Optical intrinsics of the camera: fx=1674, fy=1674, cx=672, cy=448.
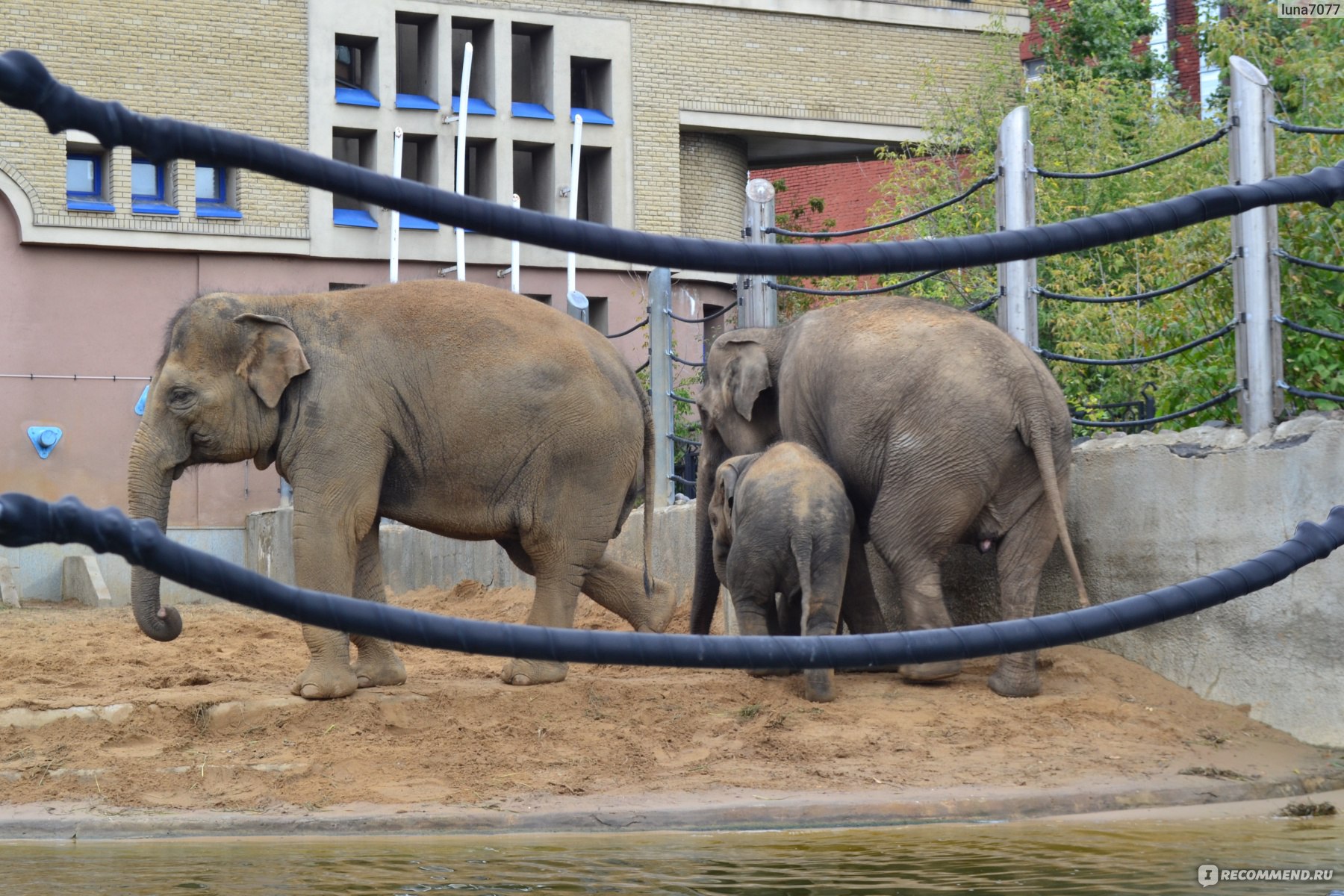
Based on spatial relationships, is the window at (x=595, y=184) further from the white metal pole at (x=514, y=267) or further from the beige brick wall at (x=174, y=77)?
the beige brick wall at (x=174, y=77)

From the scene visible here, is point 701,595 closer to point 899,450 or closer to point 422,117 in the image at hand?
point 899,450

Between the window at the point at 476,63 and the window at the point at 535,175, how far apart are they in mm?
1091

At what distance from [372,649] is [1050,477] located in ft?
11.6

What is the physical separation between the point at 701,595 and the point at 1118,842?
Result: 4152mm

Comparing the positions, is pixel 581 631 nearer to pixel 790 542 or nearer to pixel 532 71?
pixel 790 542

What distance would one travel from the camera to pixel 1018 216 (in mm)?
9391

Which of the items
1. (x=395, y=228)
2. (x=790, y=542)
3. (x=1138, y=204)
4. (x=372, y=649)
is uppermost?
(x=395, y=228)

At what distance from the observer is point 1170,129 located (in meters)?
19.4

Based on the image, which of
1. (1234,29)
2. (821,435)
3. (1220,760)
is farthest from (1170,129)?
(1220,760)

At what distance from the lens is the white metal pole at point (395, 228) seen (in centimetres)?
2736

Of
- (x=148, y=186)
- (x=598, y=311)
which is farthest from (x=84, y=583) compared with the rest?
(x=598, y=311)

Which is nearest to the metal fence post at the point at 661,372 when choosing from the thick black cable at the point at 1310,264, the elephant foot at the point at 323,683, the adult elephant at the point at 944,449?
the adult elephant at the point at 944,449

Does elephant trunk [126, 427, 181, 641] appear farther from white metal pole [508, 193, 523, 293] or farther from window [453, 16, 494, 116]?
window [453, 16, 494, 116]

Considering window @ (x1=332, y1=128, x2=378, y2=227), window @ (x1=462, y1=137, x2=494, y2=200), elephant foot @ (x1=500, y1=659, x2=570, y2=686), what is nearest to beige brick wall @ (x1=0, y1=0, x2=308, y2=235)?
window @ (x1=332, y1=128, x2=378, y2=227)
